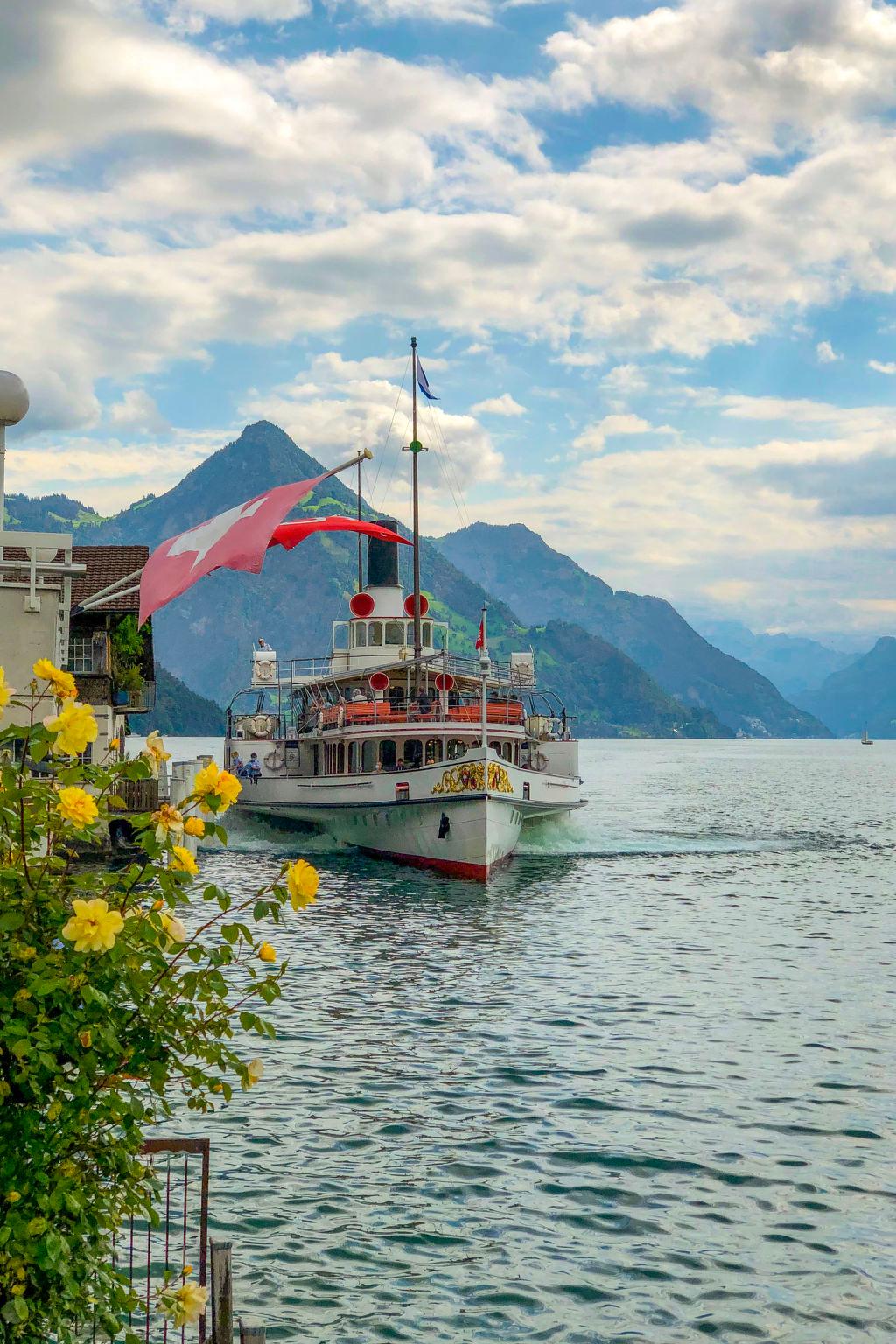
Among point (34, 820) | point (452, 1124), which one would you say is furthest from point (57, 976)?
point (452, 1124)

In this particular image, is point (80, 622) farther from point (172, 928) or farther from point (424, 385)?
point (172, 928)

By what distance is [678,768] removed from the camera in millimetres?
194000

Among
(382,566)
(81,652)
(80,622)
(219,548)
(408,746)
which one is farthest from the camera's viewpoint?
(382,566)

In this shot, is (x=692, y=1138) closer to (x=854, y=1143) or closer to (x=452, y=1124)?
(x=854, y=1143)

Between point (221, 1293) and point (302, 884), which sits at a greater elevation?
point (302, 884)

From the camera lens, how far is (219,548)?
1071cm

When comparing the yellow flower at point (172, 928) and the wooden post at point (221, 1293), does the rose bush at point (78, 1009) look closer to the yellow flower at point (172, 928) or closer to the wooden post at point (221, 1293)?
the yellow flower at point (172, 928)

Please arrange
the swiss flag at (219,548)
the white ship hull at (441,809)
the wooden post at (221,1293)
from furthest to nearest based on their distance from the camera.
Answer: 1. the white ship hull at (441,809)
2. the swiss flag at (219,548)
3. the wooden post at (221,1293)

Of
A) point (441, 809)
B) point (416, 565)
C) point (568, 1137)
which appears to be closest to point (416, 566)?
point (416, 565)

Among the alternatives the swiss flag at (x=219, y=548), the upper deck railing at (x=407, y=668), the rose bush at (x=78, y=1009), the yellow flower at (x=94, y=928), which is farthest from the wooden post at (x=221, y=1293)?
the upper deck railing at (x=407, y=668)

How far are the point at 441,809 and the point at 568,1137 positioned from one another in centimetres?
2687

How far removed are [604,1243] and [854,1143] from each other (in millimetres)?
4606

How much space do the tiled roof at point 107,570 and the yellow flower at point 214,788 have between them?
4683cm

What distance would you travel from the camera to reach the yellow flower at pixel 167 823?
5812 mm
